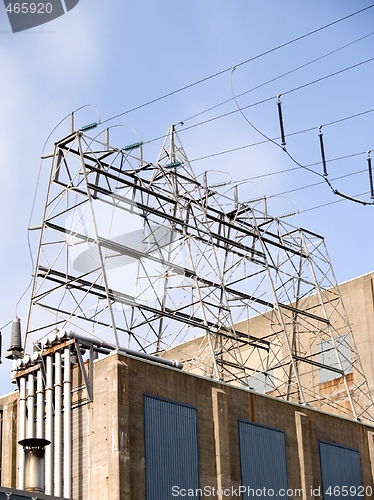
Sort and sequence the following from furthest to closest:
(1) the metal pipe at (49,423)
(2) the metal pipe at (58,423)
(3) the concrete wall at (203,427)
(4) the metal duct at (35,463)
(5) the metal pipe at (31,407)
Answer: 1. (5) the metal pipe at (31,407)
2. (1) the metal pipe at (49,423)
3. (2) the metal pipe at (58,423)
4. (3) the concrete wall at (203,427)
5. (4) the metal duct at (35,463)

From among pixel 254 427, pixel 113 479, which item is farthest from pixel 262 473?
pixel 113 479

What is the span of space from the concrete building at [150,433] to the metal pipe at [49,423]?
4 cm

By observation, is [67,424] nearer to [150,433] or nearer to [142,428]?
[142,428]

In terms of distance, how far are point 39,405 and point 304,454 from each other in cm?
1134

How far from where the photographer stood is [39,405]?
34750 mm

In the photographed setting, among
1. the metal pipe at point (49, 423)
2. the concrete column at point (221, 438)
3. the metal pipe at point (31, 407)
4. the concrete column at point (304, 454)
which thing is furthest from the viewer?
the concrete column at point (304, 454)

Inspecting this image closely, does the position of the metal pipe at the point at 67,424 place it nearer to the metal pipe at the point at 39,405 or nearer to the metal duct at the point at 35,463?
the metal pipe at the point at 39,405

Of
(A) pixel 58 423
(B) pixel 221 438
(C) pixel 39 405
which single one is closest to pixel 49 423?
(A) pixel 58 423

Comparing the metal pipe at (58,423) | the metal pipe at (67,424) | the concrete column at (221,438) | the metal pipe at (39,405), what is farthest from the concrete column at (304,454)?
the metal pipe at (39,405)

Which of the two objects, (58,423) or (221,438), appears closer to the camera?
(58,423)

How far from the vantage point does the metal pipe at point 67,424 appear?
32312 mm

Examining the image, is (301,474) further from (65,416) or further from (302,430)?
(65,416)

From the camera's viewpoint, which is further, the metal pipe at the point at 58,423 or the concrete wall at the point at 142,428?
the metal pipe at the point at 58,423

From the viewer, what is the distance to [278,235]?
49.8 m
